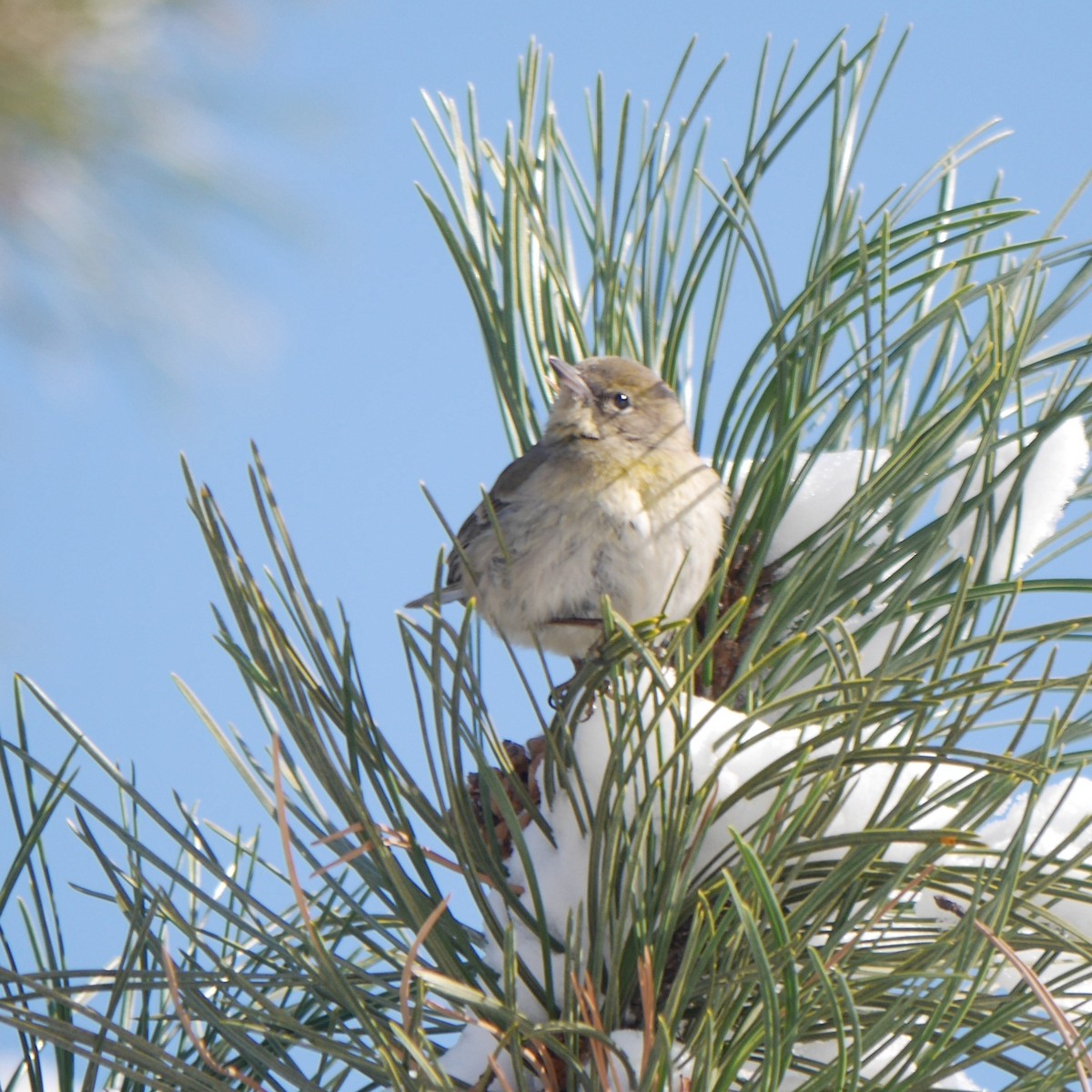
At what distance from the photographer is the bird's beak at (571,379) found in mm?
1429

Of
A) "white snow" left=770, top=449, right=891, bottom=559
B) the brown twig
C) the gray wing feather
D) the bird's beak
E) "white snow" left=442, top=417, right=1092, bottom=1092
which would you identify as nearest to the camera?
the brown twig

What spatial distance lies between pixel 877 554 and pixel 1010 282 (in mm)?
259

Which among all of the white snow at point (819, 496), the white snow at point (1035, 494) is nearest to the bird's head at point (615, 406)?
the white snow at point (819, 496)

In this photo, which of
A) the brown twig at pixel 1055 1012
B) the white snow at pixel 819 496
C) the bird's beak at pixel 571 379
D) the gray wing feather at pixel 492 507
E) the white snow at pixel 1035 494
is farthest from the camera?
the gray wing feather at pixel 492 507

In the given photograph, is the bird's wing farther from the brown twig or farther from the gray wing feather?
the brown twig

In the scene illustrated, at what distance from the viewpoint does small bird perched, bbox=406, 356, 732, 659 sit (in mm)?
1579

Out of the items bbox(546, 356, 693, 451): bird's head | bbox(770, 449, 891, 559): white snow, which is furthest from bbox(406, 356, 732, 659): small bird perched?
bbox(770, 449, 891, 559): white snow

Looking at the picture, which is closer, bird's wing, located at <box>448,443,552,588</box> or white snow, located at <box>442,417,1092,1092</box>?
white snow, located at <box>442,417,1092,1092</box>

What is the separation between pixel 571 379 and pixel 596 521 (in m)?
0.24

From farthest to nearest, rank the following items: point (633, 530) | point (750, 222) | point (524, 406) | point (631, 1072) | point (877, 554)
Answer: point (633, 530) → point (524, 406) → point (750, 222) → point (877, 554) → point (631, 1072)

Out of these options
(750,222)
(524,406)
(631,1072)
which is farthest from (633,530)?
(631,1072)

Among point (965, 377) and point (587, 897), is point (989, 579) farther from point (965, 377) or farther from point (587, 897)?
point (587, 897)

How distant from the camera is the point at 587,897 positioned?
95 cm

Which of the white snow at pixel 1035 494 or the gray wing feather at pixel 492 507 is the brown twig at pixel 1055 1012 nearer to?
the white snow at pixel 1035 494
